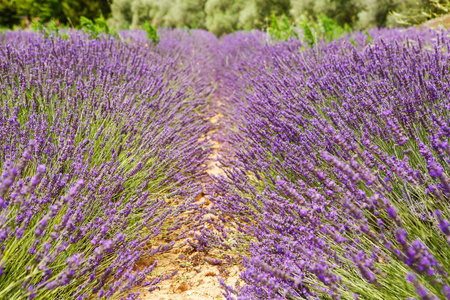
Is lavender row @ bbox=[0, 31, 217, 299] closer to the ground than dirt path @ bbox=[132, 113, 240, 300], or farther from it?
farther from it

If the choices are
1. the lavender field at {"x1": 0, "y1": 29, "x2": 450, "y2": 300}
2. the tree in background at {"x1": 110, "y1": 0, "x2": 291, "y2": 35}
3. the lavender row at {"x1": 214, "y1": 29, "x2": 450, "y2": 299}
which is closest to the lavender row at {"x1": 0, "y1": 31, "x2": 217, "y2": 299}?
the lavender field at {"x1": 0, "y1": 29, "x2": 450, "y2": 300}

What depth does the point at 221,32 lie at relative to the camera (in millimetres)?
14578

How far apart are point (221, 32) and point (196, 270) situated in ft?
47.1

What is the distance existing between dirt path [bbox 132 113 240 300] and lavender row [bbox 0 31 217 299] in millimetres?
94

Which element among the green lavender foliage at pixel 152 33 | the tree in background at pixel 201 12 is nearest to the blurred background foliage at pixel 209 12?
the tree in background at pixel 201 12

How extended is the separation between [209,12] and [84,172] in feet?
48.2

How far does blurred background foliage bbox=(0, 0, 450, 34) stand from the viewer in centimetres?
880

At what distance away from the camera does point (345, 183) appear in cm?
123

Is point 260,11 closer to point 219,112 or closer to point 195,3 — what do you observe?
point 195,3

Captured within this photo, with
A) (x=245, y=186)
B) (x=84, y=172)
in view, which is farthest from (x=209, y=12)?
(x=84, y=172)

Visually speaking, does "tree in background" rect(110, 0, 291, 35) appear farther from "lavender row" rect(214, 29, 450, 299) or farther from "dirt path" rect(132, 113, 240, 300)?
"dirt path" rect(132, 113, 240, 300)

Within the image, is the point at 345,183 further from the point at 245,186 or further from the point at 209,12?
the point at 209,12

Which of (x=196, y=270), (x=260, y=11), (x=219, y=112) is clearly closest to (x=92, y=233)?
(x=196, y=270)

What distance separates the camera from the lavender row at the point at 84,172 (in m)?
1.04
